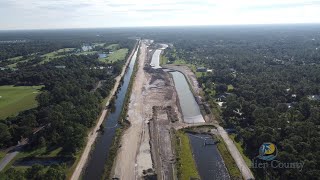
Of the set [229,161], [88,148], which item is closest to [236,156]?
[229,161]

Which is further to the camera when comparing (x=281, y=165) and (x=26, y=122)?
(x=26, y=122)

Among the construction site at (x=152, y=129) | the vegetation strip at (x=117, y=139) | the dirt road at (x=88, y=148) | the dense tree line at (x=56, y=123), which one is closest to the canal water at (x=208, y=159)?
the construction site at (x=152, y=129)

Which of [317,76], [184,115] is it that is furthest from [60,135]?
[317,76]

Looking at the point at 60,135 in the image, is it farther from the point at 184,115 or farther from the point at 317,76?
the point at 317,76

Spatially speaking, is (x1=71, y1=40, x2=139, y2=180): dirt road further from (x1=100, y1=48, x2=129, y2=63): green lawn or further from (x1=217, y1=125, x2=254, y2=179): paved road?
(x1=100, y1=48, x2=129, y2=63): green lawn

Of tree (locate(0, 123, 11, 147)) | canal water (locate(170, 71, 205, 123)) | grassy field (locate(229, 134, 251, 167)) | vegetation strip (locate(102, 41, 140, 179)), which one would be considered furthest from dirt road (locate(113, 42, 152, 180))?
tree (locate(0, 123, 11, 147))

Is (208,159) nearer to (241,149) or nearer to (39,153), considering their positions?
(241,149)

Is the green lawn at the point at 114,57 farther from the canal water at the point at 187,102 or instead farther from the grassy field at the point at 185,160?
the grassy field at the point at 185,160
